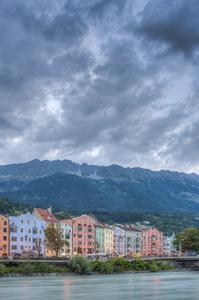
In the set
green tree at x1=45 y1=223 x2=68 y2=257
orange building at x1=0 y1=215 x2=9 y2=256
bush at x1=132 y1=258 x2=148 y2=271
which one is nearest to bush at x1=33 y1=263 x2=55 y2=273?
green tree at x1=45 y1=223 x2=68 y2=257

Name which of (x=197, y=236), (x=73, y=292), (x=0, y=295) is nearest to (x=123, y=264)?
(x=73, y=292)

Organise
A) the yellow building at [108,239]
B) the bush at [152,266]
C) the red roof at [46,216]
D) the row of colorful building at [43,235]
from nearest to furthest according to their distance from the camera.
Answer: the bush at [152,266], the row of colorful building at [43,235], the red roof at [46,216], the yellow building at [108,239]

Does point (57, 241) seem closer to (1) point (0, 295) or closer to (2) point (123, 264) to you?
(2) point (123, 264)

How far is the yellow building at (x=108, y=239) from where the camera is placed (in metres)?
190

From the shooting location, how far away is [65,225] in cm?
16762

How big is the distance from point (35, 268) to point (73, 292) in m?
37.6

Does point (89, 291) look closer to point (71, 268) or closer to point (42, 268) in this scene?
point (42, 268)

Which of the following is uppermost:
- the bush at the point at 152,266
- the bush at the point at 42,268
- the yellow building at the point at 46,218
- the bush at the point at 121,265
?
the yellow building at the point at 46,218

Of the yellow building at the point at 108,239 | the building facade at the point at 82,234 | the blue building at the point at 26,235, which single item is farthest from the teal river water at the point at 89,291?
the yellow building at the point at 108,239

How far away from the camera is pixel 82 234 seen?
174 m

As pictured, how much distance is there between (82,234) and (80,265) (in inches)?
2498

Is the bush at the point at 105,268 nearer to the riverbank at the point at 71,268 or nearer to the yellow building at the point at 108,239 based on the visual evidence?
the riverbank at the point at 71,268

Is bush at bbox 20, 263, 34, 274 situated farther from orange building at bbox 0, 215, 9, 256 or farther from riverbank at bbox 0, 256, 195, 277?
orange building at bbox 0, 215, 9, 256

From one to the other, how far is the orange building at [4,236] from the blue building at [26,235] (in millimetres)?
2121
